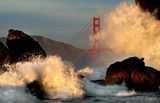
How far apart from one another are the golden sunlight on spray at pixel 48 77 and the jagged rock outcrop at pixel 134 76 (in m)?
11.2

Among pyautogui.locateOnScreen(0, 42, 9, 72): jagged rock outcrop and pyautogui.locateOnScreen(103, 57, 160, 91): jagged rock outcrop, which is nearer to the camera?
pyautogui.locateOnScreen(0, 42, 9, 72): jagged rock outcrop

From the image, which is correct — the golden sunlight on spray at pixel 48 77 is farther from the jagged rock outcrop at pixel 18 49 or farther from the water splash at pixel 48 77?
the jagged rock outcrop at pixel 18 49

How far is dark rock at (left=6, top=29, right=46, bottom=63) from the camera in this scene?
89.2m

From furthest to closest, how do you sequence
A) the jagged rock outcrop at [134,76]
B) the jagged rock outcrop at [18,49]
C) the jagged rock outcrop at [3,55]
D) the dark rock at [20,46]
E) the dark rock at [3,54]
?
1. the jagged rock outcrop at [134,76]
2. the dark rock at [3,54]
3. the jagged rock outcrop at [3,55]
4. the dark rock at [20,46]
5. the jagged rock outcrop at [18,49]

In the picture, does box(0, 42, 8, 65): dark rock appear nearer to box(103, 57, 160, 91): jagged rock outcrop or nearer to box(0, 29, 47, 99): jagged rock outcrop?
box(0, 29, 47, 99): jagged rock outcrop

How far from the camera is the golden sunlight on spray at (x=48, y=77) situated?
75.8 m

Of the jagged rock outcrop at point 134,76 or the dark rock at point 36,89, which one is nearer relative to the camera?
the dark rock at point 36,89

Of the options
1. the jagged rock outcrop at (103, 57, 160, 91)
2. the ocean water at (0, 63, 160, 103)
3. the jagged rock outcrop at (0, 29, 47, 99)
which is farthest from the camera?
the jagged rock outcrop at (103, 57, 160, 91)

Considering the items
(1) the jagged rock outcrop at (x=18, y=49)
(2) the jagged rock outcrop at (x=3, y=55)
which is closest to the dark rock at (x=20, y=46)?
(1) the jagged rock outcrop at (x=18, y=49)

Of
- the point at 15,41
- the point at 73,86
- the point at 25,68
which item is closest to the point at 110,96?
the point at 73,86

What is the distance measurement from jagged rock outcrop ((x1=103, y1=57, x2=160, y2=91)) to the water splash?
443 inches

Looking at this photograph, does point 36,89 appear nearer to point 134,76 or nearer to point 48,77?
point 48,77

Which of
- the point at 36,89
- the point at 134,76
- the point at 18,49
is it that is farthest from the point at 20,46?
the point at 134,76

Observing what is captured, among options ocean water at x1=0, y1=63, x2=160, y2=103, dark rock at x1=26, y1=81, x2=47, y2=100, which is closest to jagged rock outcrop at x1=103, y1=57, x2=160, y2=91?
ocean water at x1=0, y1=63, x2=160, y2=103
